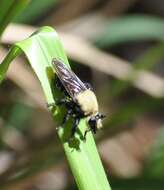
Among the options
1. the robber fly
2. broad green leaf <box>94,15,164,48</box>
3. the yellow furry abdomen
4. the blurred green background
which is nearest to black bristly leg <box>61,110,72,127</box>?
the robber fly

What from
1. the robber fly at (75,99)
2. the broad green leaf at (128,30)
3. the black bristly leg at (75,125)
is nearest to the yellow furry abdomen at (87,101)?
the robber fly at (75,99)

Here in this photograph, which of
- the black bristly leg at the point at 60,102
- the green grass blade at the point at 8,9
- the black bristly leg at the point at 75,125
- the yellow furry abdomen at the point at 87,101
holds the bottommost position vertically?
the black bristly leg at the point at 75,125

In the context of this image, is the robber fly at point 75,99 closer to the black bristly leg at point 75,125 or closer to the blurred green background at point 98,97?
the black bristly leg at point 75,125

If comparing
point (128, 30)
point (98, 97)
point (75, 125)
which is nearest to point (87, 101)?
point (75, 125)

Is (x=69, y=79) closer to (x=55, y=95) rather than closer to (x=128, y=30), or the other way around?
(x=55, y=95)

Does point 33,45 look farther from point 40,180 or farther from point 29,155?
point 40,180

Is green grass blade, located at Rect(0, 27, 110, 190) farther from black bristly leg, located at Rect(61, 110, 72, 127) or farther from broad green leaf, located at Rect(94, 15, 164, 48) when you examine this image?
broad green leaf, located at Rect(94, 15, 164, 48)

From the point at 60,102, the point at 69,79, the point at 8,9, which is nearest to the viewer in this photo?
the point at 8,9
